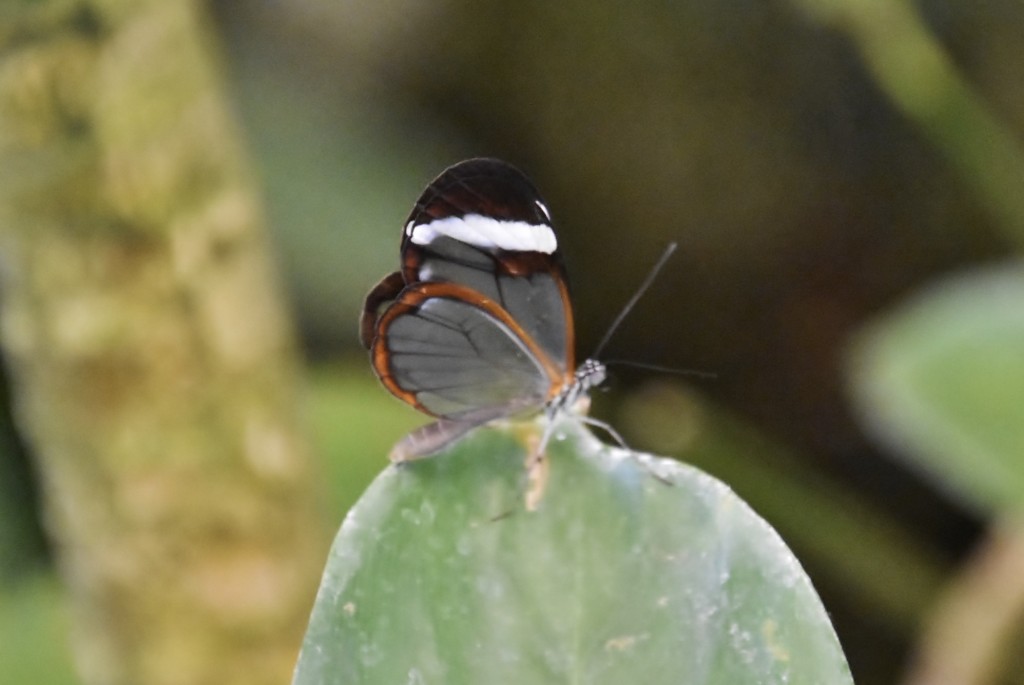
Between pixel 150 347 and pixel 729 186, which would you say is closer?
pixel 150 347

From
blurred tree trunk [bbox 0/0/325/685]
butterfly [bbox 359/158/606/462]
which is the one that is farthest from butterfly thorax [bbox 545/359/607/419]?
blurred tree trunk [bbox 0/0/325/685]

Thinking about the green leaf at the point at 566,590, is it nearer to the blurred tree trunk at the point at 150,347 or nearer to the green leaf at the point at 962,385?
the blurred tree trunk at the point at 150,347

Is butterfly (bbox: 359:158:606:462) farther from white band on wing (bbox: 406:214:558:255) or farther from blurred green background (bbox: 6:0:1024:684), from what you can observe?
blurred green background (bbox: 6:0:1024:684)

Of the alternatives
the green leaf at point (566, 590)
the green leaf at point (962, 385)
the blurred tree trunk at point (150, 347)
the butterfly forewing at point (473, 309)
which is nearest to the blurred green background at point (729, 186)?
the green leaf at point (962, 385)

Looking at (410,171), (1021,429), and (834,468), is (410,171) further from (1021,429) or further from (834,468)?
(1021,429)

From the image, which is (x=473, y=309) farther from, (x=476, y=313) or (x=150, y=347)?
(x=150, y=347)

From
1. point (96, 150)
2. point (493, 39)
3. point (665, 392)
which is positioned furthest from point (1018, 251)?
point (96, 150)

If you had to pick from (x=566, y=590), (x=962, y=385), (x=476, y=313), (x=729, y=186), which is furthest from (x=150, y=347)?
(x=729, y=186)
